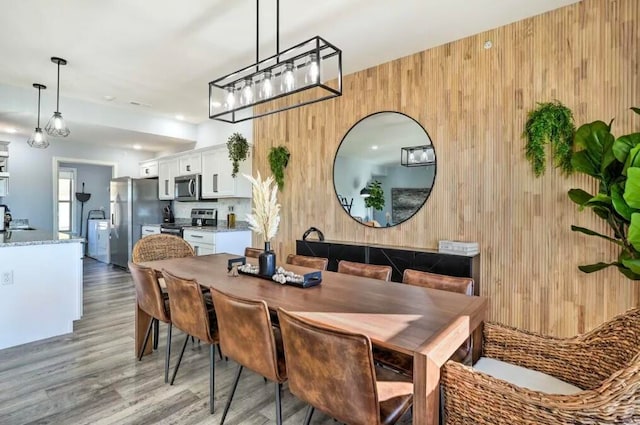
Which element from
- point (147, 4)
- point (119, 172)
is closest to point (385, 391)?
point (147, 4)

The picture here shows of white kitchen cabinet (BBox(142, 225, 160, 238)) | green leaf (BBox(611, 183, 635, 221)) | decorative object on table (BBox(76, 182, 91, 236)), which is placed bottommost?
white kitchen cabinet (BBox(142, 225, 160, 238))

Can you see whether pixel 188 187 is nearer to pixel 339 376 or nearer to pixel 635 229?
pixel 339 376

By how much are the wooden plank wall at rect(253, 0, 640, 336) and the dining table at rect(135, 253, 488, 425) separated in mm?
1334

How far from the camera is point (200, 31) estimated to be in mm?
3008

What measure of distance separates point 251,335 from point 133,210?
576 centimetres

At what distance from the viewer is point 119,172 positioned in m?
7.24

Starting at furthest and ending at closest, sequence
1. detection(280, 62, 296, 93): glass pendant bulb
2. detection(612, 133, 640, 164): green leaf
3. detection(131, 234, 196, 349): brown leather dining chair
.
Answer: detection(131, 234, 196, 349): brown leather dining chair < detection(280, 62, 296, 93): glass pendant bulb < detection(612, 133, 640, 164): green leaf

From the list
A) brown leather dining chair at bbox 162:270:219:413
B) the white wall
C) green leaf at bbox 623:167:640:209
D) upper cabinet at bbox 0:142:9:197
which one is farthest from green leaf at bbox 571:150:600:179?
the white wall

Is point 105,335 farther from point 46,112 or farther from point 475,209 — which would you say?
point 475,209

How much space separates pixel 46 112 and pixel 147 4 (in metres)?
3.16

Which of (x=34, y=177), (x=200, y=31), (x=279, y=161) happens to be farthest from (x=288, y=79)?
(x=34, y=177)

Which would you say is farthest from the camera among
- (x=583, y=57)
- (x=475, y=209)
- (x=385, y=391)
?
(x=475, y=209)

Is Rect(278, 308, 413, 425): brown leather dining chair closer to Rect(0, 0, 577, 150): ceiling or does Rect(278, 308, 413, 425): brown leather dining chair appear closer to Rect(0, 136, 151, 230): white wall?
Rect(0, 0, 577, 150): ceiling

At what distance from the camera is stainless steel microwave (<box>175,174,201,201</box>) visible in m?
5.68
